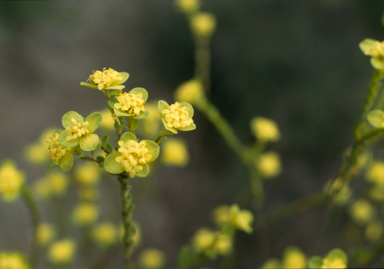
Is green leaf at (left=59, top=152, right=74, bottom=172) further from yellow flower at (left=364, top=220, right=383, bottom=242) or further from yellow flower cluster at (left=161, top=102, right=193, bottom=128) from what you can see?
yellow flower at (left=364, top=220, right=383, bottom=242)

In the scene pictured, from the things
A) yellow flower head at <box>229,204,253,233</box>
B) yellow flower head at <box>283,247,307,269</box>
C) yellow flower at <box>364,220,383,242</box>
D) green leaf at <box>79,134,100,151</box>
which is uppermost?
green leaf at <box>79,134,100,151</box>

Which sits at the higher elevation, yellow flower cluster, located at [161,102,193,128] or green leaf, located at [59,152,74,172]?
yellow flower cluster, located at [161,102,193,128]

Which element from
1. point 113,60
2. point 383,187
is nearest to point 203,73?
point 383,187

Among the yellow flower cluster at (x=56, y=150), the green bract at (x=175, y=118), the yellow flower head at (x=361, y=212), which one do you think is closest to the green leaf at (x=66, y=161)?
the yellow flower cluster at (x=56, y=150)

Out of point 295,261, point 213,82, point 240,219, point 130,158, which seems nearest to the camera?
point 130,158

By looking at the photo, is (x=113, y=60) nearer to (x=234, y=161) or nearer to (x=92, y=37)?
(x=92, y=37)

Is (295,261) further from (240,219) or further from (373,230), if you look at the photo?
(373,230)

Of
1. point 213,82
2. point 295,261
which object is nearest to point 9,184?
point 295,261

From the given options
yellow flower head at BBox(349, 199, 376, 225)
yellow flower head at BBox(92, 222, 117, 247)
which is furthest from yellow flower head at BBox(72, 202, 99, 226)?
yellow flower head at BBox(349, 199, 376, 225)
